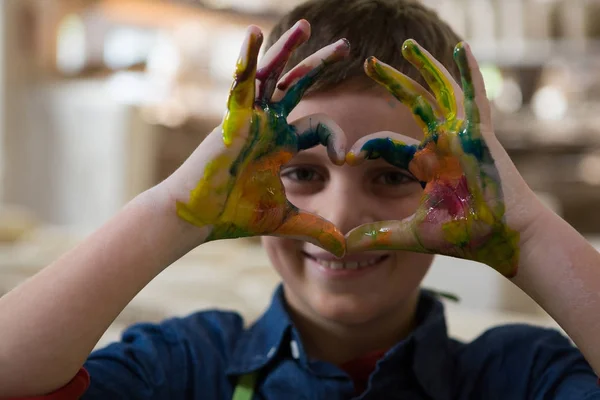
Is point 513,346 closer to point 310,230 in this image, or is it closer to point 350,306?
point 350,306

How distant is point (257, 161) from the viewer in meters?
0.68

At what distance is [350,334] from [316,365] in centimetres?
7

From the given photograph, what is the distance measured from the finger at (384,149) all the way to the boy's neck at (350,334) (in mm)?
278

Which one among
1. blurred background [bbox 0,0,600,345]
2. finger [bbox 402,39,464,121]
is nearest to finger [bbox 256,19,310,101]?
finger [bbox 402,39,464,121]

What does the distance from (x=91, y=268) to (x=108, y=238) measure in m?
0.04

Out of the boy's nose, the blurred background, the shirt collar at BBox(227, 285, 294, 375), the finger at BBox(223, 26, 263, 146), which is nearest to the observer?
the finger at BBox(223, 26, 263, 146)

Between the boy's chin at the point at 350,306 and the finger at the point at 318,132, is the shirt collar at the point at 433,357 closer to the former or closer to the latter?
the boy's chin at the point at 350,306

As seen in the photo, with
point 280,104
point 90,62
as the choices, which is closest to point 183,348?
point 280,104

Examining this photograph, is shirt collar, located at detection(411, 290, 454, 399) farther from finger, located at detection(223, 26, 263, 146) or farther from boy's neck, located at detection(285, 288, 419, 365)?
finger, located at detection(223, 26, 263, 146)

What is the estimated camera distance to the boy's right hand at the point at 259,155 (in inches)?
25.7

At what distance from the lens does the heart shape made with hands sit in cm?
65

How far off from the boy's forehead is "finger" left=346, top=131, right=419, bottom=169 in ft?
0.27

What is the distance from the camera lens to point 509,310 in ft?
6.14

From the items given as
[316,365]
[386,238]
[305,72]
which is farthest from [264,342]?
[305,72]
